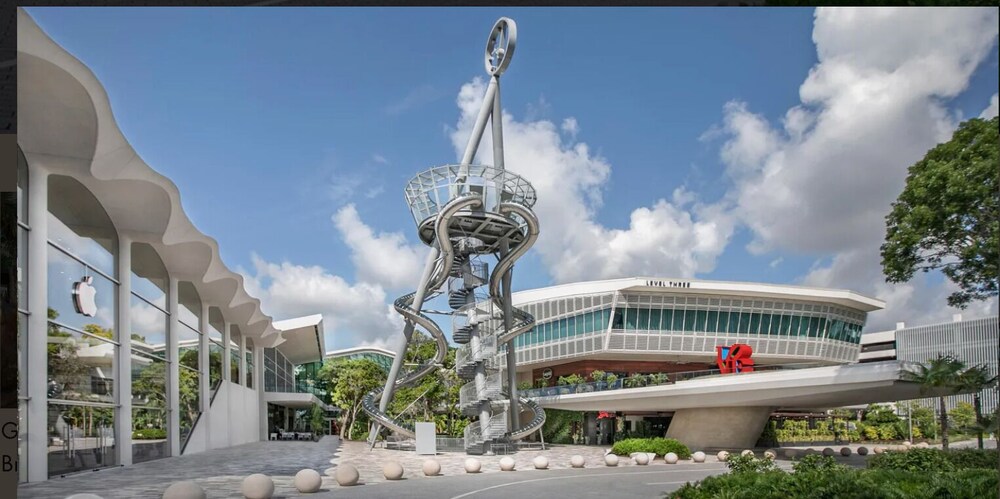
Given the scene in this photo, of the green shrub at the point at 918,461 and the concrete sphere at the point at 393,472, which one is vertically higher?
the green shrub at the point at 918,461

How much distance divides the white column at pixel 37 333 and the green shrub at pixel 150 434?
717 cm

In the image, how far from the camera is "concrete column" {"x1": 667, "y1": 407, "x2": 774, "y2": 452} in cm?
3425

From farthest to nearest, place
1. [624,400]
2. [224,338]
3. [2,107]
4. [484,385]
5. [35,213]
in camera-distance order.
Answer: [224,338]
[624,400]
[484,385]
[35,213]
[2,107]

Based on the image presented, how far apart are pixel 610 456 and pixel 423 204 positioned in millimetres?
15059

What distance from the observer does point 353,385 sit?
2359 inches

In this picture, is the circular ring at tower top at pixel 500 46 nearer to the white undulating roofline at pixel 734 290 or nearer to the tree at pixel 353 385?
the white undulating roofline at pixel 734 290

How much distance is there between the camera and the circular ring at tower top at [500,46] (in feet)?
125

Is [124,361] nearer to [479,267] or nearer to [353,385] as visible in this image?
[479,267]

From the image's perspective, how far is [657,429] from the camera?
42.5m

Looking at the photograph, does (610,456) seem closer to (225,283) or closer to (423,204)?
(423,204)

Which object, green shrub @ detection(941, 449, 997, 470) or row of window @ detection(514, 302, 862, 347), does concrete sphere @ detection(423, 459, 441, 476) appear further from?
row of window @ detection(514, 302, 862, 347)

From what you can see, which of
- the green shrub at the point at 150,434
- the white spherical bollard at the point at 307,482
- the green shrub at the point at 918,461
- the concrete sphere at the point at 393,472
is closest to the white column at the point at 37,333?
the white spherical bollard at the point at 307,482

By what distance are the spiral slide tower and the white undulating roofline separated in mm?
14569

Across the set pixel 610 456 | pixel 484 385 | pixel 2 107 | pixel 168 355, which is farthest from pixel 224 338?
pixel 2 107
